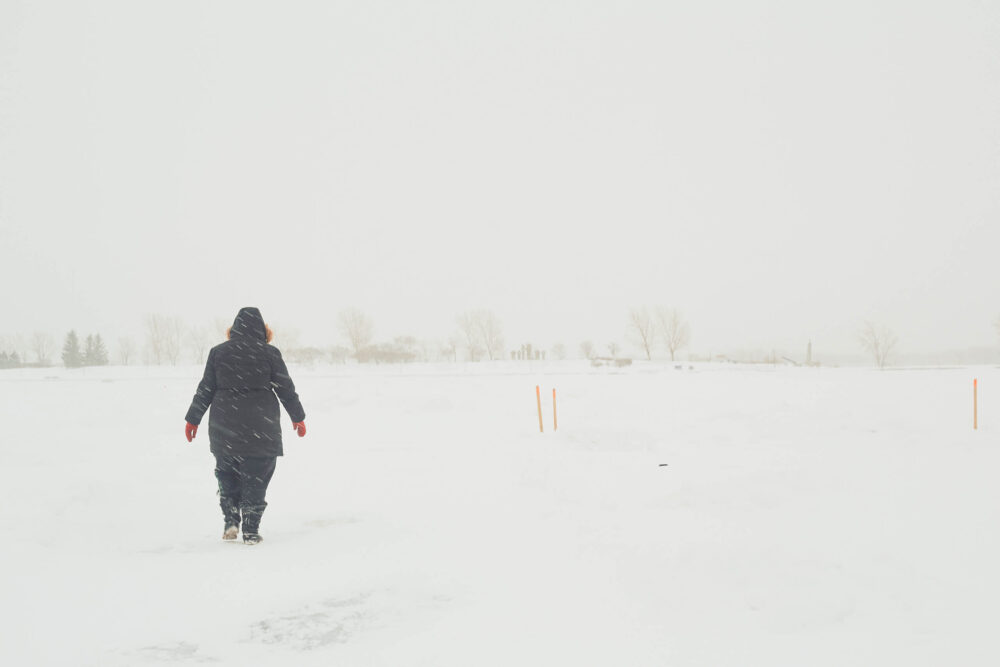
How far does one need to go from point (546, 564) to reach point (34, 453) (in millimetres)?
11853

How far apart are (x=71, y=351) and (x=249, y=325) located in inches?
2388

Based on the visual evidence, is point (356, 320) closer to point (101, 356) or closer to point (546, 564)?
point (101, 356)

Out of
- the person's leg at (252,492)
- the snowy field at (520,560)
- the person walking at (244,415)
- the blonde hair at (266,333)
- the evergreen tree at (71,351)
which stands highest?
the evergreen tree at (71,351)

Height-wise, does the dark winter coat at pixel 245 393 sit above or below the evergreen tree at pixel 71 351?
below

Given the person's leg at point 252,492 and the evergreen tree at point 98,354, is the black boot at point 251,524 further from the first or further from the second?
the evergreen tree at point 98,354

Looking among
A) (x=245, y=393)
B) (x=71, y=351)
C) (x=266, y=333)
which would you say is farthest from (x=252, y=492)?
(x=71, y=351)

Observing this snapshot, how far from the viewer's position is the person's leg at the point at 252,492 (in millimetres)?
4684

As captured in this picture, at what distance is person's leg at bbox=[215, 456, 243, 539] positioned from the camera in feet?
15.6

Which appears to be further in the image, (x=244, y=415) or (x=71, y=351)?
(x=71, y=351)

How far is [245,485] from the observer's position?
4.72 metres

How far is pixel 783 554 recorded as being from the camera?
3.96 m

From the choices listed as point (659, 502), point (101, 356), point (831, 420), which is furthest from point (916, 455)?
point (101, 356)

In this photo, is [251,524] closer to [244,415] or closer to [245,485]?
[245,485]

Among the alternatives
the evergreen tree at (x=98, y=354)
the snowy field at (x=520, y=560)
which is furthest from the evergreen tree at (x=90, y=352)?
the snowy field at (x=520, y=560)
